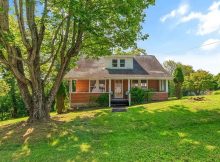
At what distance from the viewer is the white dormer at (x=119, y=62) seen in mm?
29266

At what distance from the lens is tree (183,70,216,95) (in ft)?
144

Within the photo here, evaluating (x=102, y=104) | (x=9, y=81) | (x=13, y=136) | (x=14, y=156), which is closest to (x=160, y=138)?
(x=14, y=156)

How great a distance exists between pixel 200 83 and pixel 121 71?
20.4 meters

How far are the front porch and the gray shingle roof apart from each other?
81 cm

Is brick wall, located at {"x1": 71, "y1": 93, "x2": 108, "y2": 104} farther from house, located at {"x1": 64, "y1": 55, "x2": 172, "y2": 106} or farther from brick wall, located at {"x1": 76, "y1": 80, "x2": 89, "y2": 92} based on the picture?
brick wall, located at {"x1": 76, "y1": 80, "x2": 89, "y2": 92}

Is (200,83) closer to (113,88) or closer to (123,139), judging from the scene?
(113,88)

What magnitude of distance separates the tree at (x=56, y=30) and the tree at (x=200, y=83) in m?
29.6

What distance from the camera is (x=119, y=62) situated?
29.4 metres

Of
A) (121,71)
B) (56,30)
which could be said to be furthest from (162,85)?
(56,30)

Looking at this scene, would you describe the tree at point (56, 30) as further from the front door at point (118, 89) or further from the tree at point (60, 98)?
the front door at point (118, 89)

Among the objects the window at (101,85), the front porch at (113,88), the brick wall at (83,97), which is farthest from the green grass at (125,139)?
the window at (101,85)

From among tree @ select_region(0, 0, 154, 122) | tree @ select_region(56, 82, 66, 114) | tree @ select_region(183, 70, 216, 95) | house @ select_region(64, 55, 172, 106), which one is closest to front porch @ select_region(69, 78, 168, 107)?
house @ select_region(64, 55, 172, 106)

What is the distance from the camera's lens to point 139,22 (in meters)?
17.2

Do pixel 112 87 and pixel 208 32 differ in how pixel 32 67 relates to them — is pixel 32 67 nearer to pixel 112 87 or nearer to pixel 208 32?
pixel 112 87
